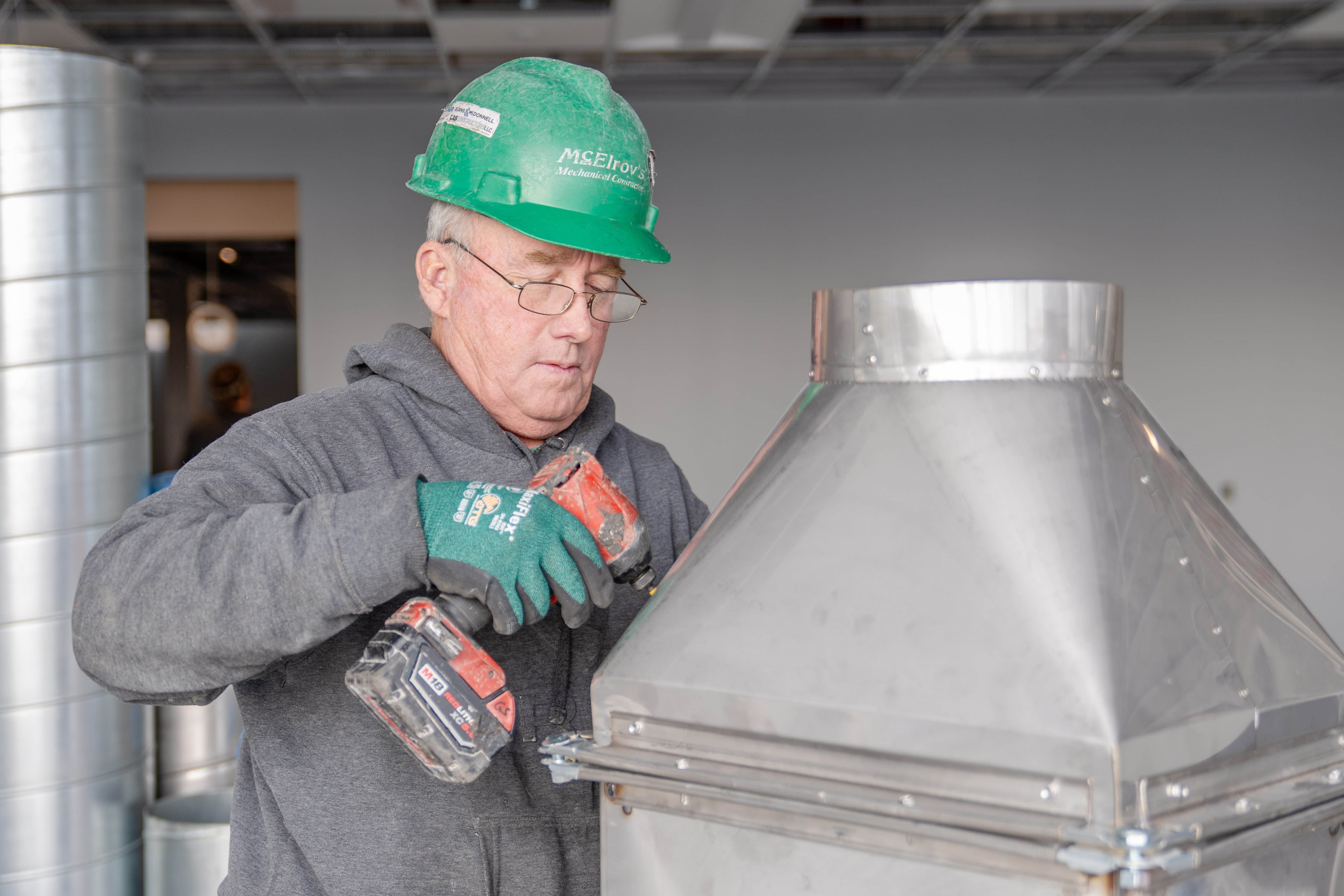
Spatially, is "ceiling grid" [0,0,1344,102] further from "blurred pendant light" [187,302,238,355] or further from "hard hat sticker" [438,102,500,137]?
"hard hat sticker" [438,102,500,137]

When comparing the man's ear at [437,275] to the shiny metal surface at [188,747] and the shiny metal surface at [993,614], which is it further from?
the shiny metal surface at [188,747]

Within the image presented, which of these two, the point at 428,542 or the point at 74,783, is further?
the point at 74,783

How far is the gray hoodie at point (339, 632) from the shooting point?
75cm

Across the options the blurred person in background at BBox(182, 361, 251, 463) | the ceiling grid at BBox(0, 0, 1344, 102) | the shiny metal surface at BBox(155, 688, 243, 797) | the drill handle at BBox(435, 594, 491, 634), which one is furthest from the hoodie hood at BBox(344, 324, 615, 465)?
the blurred person in background at BBox(182, 361, 251, 463)

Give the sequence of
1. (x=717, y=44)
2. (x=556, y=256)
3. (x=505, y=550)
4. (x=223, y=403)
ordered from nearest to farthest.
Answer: (x=505, y=550) < (x=556, y=256) < (x=717, y=44) < (x=223, y=403)

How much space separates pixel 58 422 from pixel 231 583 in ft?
4.33

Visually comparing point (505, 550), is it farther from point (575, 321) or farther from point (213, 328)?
point (213, 328)

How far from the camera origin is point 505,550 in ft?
2.47

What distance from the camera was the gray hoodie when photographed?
2.47 feet

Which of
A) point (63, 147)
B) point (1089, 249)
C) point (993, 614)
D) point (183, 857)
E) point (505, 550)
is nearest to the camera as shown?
point (993, 614)

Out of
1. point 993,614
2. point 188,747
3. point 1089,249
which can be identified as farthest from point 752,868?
point 1089,249

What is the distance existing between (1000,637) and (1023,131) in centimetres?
461

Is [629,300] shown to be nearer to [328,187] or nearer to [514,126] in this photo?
[514,126]

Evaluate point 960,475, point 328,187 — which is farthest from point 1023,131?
point 960,475
